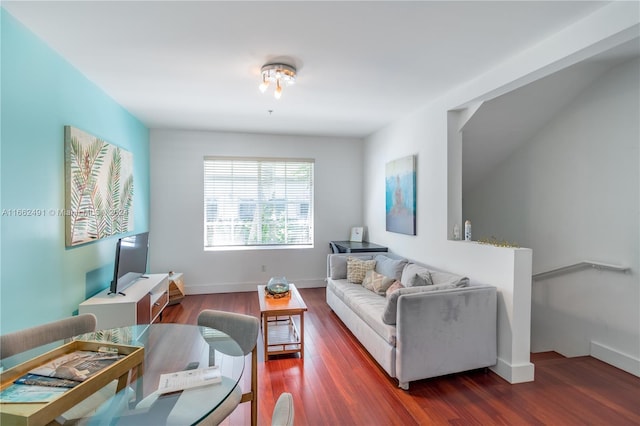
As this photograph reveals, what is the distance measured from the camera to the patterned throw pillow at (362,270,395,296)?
366 cm

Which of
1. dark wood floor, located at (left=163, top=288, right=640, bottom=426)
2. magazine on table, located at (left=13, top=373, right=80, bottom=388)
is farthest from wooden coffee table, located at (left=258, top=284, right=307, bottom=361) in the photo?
magazine on table, located at (left=13, top=373, right=80, bottom=388)

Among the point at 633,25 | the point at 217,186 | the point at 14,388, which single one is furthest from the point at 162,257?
the point at 633,25

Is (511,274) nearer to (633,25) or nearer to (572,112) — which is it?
(633,25)

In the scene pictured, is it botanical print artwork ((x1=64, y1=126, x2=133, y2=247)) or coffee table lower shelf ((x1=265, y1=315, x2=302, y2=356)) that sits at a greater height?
botanical print artwork ((x1=64, y1=126, x2=133, y2=247))

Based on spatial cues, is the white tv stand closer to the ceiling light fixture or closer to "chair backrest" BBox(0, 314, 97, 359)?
"chair backrest" BBox(0, 314, 97, 359)

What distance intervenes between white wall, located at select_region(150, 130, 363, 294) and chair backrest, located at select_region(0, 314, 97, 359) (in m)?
3.21

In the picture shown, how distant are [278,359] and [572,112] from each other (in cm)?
409

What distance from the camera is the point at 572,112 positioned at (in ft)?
11.5

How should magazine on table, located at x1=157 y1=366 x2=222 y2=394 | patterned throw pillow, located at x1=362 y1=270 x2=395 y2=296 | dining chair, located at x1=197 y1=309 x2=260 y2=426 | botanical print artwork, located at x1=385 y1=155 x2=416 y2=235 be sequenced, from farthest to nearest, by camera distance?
botanical print artwork, located at x1=385 y1=155 x2=416 y2=235
patterned throw pillow, located at x1=362 y1=270 x2=395 y2=296
dining chair, located at x1=197 y1=309 x2=260 y2=426
magazine on table, located at x1=157 y1=366 x2=222 y2=394

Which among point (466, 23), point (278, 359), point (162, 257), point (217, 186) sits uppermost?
point (466, 23)

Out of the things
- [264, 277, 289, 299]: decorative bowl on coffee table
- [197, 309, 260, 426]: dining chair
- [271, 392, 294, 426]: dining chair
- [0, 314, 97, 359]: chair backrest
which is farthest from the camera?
[264, 277, 289, 299]: decorative bowl on coffee table

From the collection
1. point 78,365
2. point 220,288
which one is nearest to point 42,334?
point 78,365

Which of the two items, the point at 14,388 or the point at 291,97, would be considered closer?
the point at 14,388

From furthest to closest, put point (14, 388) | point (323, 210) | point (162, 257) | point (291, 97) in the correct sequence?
point (323, 210), point (162, 257), point (291, 97), point (14, 388)
